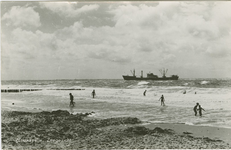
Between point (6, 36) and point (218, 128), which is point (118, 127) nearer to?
point (218, 128)

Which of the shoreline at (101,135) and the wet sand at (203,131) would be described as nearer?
the shoreline at (101,135)

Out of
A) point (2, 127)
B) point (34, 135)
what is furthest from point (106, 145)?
point (2, 127)

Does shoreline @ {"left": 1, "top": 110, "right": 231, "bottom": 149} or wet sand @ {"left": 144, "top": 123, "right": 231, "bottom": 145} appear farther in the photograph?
wet sand @ {"left": 144, "top": 123, "right": 231, "bottom": 145}

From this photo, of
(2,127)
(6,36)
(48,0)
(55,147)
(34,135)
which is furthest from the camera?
(6,36)

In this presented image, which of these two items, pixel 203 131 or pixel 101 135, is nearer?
pixel 101 135

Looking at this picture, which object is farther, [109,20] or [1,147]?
[109,20]

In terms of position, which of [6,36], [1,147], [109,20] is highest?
[109,20]

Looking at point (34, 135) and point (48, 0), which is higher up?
point (48, 0)

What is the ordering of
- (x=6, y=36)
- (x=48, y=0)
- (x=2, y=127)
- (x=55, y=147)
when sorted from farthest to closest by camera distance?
(x=6, y=36) → (x=48, y=0) → (x=2, y=127) → (x=55, y=147)
